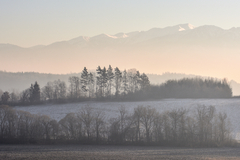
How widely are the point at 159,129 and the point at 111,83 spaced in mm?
49505

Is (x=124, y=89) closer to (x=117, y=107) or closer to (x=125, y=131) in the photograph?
(x=117, y=107)

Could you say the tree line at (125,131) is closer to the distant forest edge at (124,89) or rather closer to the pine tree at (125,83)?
the distant forest edge at (124,89)

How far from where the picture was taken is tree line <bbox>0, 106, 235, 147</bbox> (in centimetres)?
4875

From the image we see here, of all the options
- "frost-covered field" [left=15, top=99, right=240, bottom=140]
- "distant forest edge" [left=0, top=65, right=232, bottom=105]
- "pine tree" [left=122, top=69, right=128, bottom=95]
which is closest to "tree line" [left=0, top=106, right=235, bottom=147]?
"frost-covered field" [left=15, top=99, right=240, bottom=140]

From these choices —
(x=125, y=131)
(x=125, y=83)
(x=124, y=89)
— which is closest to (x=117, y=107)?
(x=124, y=89)

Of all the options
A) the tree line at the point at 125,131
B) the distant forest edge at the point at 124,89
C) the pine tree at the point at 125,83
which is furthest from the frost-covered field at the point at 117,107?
the pine tree at the point at 125,83

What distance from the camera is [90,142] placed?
48875 mm

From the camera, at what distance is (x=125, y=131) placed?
4972 centimetres

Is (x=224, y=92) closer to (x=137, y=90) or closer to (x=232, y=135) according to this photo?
(x=137, y=90)

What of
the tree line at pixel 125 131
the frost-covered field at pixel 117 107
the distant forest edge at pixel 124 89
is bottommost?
the tree line at pixel 125 131

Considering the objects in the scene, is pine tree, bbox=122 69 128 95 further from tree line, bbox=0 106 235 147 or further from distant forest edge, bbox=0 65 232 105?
tree line, bbox=0 106 235 147

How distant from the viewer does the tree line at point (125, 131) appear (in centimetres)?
4875

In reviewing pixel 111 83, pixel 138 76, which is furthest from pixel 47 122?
pixel 138 76

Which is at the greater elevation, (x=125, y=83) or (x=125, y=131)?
(x=125, y=83)
